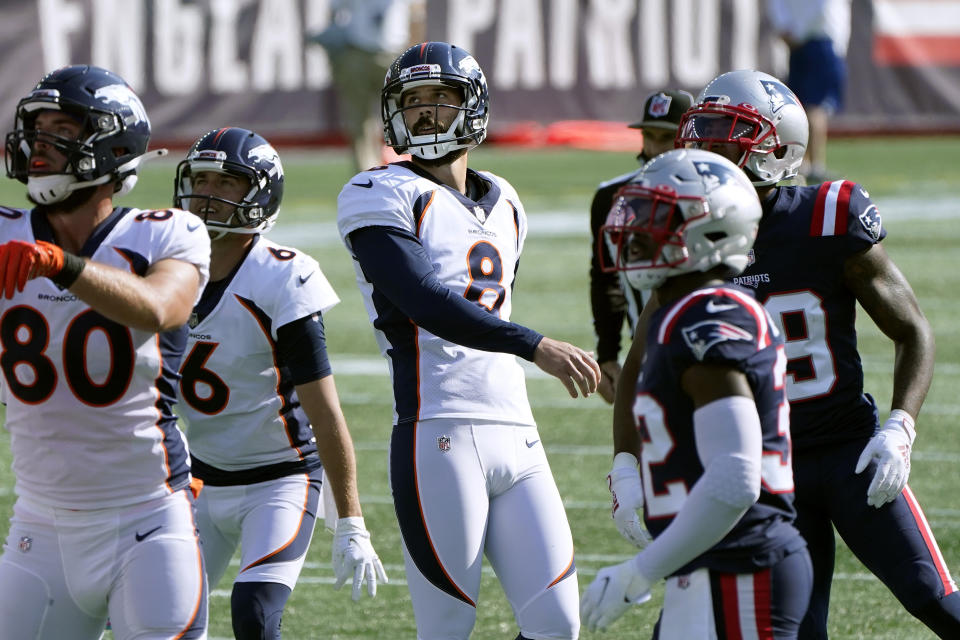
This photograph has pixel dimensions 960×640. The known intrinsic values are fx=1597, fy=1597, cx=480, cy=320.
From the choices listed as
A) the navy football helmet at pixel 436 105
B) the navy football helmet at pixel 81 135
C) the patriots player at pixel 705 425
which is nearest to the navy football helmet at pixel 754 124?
the navy football helmet at pixel 436 105

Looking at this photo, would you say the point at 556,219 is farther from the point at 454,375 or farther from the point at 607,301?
the point at 454,375

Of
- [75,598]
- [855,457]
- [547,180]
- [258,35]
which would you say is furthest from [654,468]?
[258,35]

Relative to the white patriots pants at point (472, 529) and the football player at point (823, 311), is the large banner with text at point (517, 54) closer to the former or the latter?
the football player at point (823, 311)

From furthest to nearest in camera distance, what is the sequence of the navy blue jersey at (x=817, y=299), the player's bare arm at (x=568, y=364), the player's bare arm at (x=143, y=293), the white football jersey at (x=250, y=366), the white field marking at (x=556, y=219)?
1. the white field marking at (x=556, y=219)
2. the white football jersey at (x=250, y=366)
3. the navy blue jersey at (x=817, y=299)
4. the player's bare arm at (x=568, y=364)
5. the player's bare arm at (x=143, y=293)

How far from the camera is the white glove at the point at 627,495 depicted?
379cm

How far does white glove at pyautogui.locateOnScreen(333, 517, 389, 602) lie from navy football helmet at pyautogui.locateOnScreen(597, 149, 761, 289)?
54.4 inches

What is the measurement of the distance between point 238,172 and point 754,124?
153 centimetres

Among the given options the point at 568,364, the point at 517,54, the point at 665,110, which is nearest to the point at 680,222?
the point at 568,364

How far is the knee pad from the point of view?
13.9 feet

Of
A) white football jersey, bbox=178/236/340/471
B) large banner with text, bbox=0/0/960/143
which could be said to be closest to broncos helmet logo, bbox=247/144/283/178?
white football jersey, bbox=178/236/340/471

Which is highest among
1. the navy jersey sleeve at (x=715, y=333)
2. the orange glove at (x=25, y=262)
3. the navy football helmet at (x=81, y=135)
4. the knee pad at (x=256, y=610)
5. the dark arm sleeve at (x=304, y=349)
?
the navy football helmet at (x=81, y=135)

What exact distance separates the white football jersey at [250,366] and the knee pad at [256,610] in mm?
393

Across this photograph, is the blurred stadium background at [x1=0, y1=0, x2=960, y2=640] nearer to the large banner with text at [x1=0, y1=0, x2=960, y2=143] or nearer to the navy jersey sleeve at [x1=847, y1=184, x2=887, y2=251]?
the large banner with text at [x1=0, y1=0, x2=960, y2=143]

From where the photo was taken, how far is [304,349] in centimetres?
439
